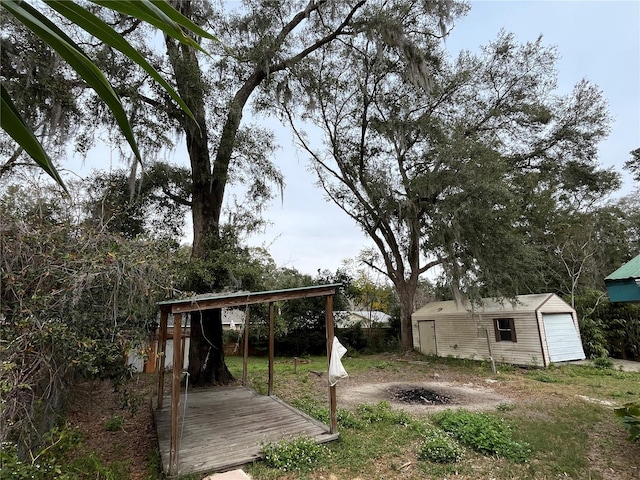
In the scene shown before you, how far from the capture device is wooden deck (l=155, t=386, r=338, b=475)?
3977 millimetres

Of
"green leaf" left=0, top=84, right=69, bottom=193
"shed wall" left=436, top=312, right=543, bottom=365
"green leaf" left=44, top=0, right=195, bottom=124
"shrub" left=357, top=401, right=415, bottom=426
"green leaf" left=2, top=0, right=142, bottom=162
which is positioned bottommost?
"shrub" left=357, top=401, right=415, bottom=426

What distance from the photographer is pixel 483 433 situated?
4.48 metres

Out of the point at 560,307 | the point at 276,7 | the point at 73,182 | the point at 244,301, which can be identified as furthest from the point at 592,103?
the point at 73,182

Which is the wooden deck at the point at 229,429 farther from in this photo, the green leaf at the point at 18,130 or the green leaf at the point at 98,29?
the green leaf at the point at 98,29

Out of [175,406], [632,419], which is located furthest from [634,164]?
[175,406]

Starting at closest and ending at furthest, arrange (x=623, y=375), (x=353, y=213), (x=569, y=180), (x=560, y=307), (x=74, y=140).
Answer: (x=74, y=140) < (x=623, y=375) < (x=560, y=307) < (x=569, y=180) < (x=353, y=213)

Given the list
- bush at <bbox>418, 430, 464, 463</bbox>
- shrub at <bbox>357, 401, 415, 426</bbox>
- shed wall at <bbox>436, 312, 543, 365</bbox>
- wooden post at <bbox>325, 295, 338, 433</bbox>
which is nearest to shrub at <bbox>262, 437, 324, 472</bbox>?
wooden post at <bbox>325, 295, 338, 433</bbox>

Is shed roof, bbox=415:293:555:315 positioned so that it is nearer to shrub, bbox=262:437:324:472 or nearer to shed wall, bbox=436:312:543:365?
shed wall, bbox=436:312:543:365

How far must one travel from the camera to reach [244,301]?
177 inches

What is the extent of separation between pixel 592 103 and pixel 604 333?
25.7ft

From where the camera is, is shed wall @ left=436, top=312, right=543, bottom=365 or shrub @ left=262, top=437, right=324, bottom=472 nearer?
shrub @ left=262, top=437, right=324, bottom=472

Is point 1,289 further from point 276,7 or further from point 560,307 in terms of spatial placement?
point 560,307

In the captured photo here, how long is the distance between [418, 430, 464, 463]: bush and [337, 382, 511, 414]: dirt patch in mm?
1650

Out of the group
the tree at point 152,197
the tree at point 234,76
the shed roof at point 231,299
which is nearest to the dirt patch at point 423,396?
the shed roof at point 231,299
